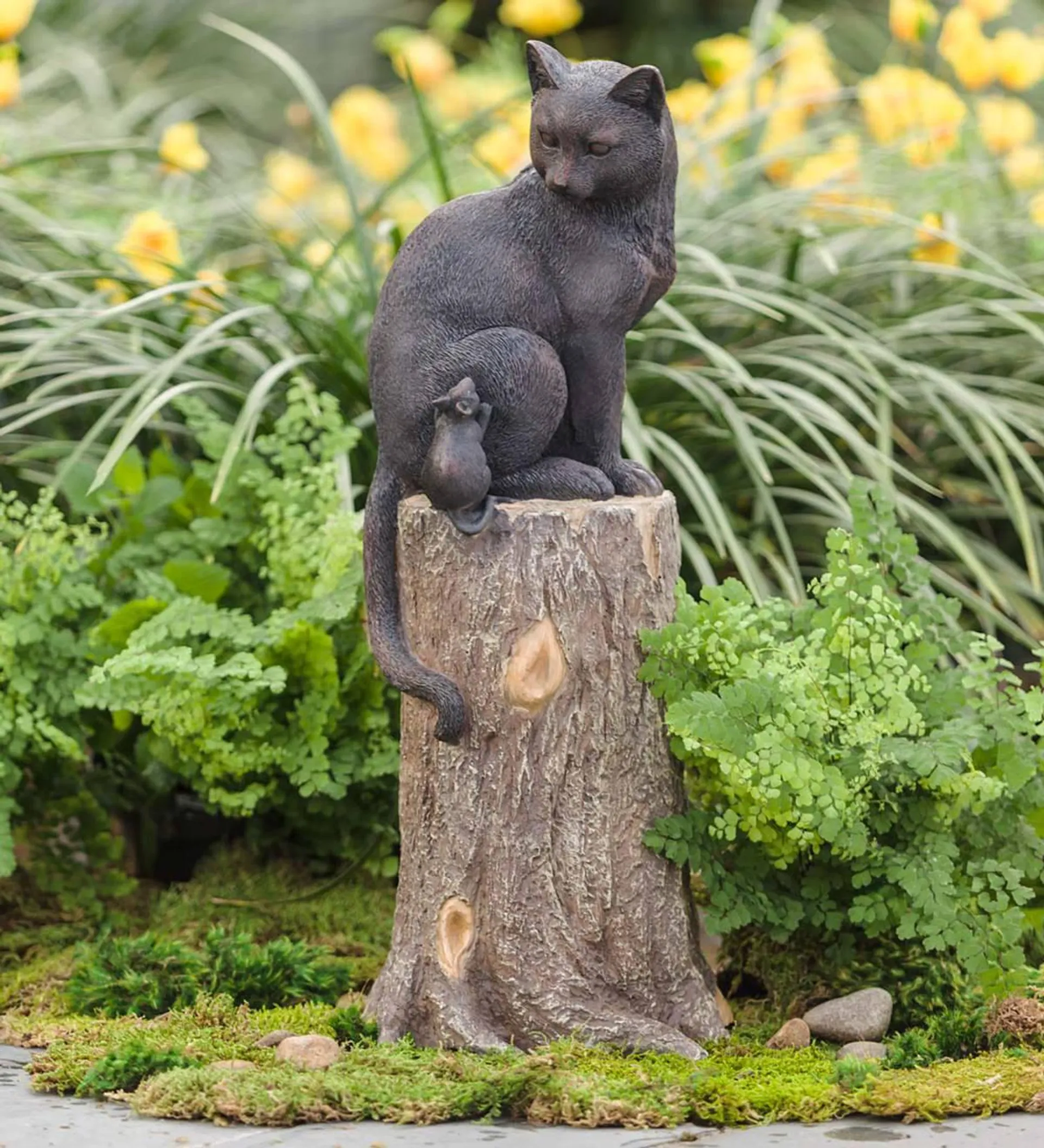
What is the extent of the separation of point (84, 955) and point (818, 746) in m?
1.65

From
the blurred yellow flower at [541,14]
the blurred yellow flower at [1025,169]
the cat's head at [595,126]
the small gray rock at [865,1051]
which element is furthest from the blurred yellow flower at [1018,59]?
the small gray rock at [865,1051]

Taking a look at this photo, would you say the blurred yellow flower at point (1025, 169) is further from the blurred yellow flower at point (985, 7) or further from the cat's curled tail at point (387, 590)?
the cat's curled tail at point (387, 590)

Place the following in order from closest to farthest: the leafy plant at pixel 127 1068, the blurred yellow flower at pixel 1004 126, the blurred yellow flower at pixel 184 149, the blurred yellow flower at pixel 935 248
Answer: the leafy plant at pixel 127 1068
the blurred yellow flower at pixel 935 248
the blurred yellow flower at pixel 184 149
the blurred yellow flower at pixel 1004 126

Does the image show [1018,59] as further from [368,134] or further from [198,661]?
[198,661]

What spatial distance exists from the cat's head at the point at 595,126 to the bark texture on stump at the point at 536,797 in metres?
0.60

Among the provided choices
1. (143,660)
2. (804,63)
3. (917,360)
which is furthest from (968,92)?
(143,660)

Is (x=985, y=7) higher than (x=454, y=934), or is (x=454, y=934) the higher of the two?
(x=985, y=7)

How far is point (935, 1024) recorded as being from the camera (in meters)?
3.01

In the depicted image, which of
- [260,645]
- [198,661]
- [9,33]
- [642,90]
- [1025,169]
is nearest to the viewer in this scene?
[642,90]

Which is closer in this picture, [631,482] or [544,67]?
[544,67]

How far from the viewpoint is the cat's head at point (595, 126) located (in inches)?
118

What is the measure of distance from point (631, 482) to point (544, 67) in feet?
2.65

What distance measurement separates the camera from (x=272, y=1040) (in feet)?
9.95

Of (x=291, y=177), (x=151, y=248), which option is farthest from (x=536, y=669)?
(x=291, y=177)
